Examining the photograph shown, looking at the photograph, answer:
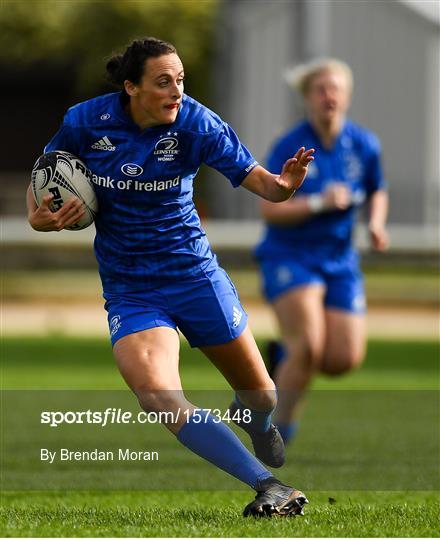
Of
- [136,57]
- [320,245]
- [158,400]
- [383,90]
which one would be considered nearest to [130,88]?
[136,57]

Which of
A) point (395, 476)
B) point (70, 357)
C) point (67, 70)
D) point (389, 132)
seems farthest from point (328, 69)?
point (67, 70)

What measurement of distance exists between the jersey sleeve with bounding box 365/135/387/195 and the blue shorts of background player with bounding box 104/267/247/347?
3.24m

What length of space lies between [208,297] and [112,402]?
528 cm

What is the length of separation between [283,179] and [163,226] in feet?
1.80

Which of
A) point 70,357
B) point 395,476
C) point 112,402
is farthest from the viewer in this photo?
point 70,357

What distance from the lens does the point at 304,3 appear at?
75.5 feet

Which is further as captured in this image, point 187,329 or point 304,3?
point 304,3

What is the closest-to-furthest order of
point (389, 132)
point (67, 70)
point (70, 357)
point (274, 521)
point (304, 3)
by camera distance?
1. point (274, 521)
2. point (70, 357)
3. point (304, 3)
4. point (389, 132)
5. point (67, 70)

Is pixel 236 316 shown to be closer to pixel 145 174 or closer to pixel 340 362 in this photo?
pixel 145 174

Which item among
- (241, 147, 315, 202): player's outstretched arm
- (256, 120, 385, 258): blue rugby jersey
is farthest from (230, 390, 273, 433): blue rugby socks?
(256, 120, 385, 258): blue rugby jersey

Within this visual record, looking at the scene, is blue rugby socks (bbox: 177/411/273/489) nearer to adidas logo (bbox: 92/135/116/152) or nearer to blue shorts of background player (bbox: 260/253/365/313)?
adidas logo (bbox: 92/135/116/152)

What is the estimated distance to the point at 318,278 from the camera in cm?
883

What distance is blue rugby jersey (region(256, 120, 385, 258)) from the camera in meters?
8.89

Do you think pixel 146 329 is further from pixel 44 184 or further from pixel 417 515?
pixel 417 515
